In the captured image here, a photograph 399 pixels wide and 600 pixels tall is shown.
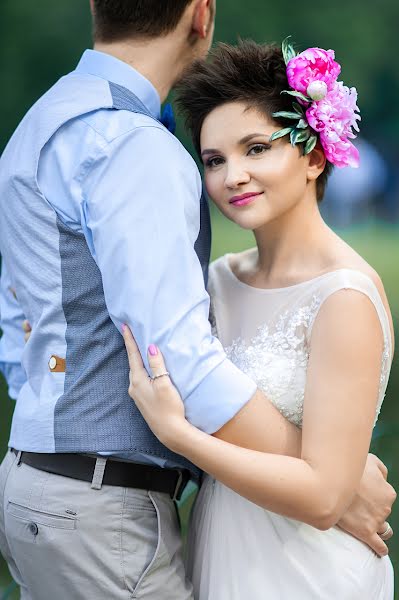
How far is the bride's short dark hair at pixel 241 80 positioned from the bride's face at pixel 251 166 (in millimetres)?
28

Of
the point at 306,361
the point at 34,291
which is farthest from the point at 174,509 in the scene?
the point at 34,291

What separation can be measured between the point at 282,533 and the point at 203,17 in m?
1.23

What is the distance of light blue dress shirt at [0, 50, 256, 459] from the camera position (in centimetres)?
182

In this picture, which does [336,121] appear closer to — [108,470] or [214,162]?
[214,162]

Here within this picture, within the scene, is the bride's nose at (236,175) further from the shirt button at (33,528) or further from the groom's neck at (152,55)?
the shirt button at (33,528)

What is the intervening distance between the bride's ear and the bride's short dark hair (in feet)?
0.36

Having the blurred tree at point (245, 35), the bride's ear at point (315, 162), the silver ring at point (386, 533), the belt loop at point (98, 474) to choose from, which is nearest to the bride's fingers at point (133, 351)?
the belt loop at point (98, 474)

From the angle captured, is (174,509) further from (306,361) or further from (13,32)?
(13,32)

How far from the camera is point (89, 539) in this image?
1.94 meters

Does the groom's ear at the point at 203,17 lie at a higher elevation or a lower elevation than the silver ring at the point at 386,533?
higher

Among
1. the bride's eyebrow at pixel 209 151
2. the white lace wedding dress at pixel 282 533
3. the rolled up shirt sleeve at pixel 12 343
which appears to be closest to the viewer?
the white lace wedding dress at pixel 282 533

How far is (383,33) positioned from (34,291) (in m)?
11.2

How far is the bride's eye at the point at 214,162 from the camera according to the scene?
2.17 meters

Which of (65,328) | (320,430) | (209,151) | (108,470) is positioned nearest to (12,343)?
(65,328)
